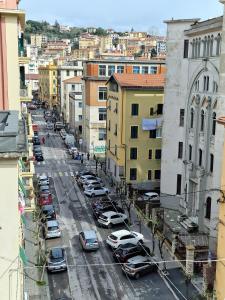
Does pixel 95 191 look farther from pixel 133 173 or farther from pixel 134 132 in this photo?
pixel 134 132

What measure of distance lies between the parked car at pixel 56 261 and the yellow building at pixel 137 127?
21.5 m

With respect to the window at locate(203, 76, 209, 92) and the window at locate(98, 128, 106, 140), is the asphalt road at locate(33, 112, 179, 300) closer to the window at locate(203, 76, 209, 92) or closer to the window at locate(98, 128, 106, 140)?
the window at locate(203, 76, 209, 92)

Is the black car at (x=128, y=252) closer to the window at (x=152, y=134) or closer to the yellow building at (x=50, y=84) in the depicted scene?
the window at (x=152, y=134)

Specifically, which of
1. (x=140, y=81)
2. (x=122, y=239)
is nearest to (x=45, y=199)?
(x=122, y=239)

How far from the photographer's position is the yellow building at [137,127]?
50312 millimetres

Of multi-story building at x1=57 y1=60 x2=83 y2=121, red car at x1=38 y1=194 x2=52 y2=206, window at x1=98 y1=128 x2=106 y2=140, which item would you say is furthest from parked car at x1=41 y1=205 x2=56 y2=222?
multi-story building at x1=57 y1=60 x2=83 y2=121

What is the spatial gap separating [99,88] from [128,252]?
36.7 meters

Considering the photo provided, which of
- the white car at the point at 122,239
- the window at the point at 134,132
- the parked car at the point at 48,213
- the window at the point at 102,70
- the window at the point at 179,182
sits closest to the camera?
the white car at the point at 122,239

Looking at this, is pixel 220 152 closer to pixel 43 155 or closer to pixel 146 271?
pixel 146 271

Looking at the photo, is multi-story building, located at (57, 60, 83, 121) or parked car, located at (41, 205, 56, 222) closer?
parked car, located at (41, 205, 56, 222)

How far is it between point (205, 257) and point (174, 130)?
14.8 meters

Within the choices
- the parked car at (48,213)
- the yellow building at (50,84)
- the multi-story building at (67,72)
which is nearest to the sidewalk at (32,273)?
the parked car at (48,213)

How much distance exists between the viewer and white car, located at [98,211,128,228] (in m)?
39.1

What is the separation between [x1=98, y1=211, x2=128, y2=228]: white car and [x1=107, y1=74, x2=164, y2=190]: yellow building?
12.0m
